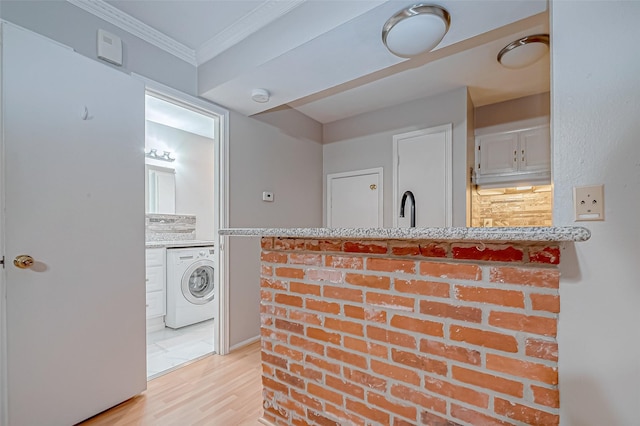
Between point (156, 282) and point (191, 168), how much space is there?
5.87ft

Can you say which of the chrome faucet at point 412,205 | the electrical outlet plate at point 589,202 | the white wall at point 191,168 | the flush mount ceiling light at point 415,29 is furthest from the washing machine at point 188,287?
the electrical outlet plate at point 589,202

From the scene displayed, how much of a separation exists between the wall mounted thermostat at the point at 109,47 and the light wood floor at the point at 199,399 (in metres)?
2.24

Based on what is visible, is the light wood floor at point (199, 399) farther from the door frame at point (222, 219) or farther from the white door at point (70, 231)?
the door frame at point (222, 219)

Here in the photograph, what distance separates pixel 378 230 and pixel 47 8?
225cm

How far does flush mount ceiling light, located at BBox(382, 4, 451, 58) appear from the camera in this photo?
56.4 inches

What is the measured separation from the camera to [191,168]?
422 cm

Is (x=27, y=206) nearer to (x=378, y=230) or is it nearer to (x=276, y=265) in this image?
(x=276, y=265)

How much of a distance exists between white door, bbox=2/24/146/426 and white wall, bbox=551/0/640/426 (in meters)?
2.22

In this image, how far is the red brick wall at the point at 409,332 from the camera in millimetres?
796

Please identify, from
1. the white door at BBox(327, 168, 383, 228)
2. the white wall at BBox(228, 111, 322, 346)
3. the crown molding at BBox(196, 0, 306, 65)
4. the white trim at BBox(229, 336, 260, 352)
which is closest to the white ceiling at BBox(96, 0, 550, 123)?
the crown molding at BBox(196, 0, 306, 65)

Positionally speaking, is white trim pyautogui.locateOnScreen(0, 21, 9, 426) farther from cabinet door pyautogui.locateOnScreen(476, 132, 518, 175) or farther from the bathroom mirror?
cabinet door pyautogui.locateOnScreen(476, 132, 518, 175)

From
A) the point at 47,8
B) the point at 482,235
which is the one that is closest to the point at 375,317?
the point at 482,235

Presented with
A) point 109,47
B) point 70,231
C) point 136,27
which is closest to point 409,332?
point 70,231

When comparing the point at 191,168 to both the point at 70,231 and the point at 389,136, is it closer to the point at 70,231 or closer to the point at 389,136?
the point at 70,231
